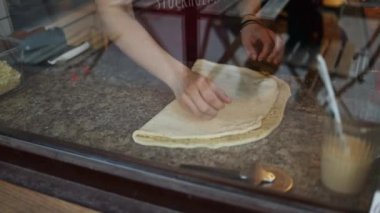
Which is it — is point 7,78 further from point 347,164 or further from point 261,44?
point 347,164

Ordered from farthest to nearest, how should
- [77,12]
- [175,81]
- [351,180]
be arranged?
[77,12], [175,81], [351,180]

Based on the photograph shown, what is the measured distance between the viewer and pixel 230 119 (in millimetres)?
690

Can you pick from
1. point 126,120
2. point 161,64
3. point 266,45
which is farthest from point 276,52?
point 126,120

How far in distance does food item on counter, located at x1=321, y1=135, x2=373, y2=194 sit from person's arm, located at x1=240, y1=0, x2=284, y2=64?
0.40m

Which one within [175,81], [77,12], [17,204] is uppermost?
[77,12]

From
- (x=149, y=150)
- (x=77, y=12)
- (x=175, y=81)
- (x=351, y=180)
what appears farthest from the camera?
(x=77, y=12)

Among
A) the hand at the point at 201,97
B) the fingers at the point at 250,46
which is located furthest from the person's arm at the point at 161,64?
the fingers at the point at 250,46

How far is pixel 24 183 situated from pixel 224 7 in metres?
0.59

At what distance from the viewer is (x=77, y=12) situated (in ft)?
3.12

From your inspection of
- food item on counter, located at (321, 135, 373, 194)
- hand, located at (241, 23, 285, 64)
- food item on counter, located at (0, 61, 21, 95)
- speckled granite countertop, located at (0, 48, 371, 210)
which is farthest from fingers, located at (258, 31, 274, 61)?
food item on counter, located at (0, 61, 21, 95)

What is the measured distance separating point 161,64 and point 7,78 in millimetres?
343

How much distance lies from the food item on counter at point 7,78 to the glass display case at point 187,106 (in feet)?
0.05

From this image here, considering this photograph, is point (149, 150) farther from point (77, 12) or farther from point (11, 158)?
point (77, 12)

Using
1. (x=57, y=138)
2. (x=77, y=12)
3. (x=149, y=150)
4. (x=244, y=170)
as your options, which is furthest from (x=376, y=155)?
(x=77, y=12)
